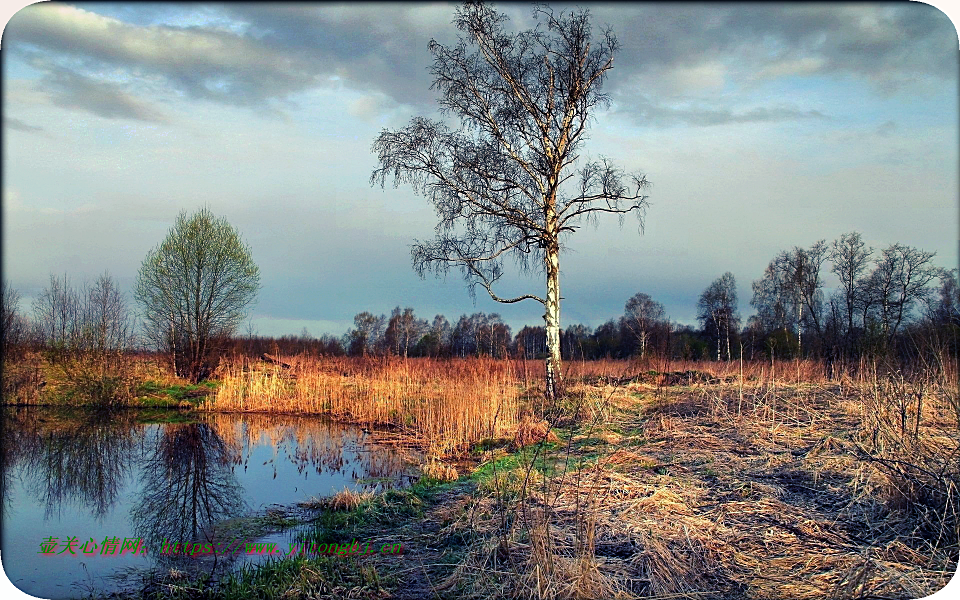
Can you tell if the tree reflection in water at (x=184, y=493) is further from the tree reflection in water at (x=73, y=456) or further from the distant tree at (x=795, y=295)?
the distant tree at (x=795, y=295)

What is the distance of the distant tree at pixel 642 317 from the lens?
564 inches

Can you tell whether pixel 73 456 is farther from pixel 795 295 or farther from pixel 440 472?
pixel 795 295

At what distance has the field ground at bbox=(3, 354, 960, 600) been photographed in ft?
10.6

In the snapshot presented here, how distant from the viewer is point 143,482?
782cm

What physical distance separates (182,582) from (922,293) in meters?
23.3

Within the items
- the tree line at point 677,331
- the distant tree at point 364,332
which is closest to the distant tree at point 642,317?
the tree line at point 677,331

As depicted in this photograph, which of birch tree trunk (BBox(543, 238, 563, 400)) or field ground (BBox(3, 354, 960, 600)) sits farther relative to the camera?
birch tree trunk (BBox(543, 238, 563, 400))

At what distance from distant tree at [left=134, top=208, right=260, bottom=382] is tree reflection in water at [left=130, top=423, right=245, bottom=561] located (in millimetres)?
10017

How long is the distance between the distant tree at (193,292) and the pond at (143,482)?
6861 mm

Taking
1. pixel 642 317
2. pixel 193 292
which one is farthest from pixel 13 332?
pixel 642 317

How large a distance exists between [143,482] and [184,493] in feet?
3.19

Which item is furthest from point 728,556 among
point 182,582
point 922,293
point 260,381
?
point 922,293

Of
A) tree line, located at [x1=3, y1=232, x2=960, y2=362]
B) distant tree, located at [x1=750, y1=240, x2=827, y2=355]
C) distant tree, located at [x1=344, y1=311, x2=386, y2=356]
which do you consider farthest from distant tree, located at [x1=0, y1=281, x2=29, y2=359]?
distant tree, located at [x1=750, y1=240, x2=827, y2=355]

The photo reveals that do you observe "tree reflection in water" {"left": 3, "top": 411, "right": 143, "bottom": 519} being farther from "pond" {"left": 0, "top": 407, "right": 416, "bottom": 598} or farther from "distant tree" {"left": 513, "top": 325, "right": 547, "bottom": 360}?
"distant tree" {"left": 513, "top": 325, "right": 547, "bottom": 360}
